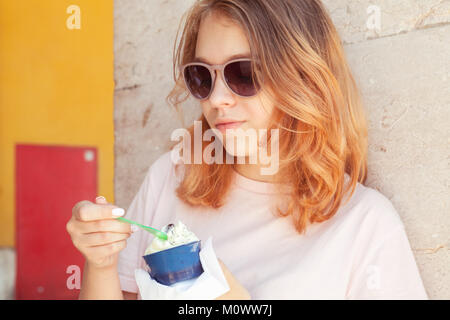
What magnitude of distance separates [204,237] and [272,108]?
54 centimetres

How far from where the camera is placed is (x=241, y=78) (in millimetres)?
1449

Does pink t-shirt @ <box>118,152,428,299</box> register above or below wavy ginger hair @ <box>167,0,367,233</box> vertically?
below

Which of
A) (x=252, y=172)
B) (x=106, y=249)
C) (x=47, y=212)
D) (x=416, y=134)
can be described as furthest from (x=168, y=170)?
(x=47, y=212)

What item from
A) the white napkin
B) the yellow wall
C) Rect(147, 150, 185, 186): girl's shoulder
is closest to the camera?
the white napkin

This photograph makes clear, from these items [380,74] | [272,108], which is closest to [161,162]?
[272,108]

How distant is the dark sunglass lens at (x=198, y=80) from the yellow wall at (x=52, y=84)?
133cm

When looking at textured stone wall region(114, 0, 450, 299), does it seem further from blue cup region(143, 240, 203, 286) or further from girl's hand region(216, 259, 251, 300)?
blue cup region(143, 240, 203, 286)

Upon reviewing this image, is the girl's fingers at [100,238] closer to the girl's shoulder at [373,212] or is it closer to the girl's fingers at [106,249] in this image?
the girl's fingers at [106,249]

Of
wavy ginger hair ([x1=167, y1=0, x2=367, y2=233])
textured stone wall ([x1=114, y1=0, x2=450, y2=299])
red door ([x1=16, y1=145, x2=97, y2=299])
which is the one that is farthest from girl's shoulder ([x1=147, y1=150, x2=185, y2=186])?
red door ([x1=16, y1=145, x2=97, y2=299])

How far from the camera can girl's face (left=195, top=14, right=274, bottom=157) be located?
147 cm

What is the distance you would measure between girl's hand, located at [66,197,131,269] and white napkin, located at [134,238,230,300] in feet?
0.46

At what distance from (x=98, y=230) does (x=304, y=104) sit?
2.51ft

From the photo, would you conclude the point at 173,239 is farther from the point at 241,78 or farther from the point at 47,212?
the point at 47,212

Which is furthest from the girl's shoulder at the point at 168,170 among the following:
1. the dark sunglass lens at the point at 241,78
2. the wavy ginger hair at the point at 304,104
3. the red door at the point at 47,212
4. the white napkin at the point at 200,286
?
the red door at the point at 47,212
